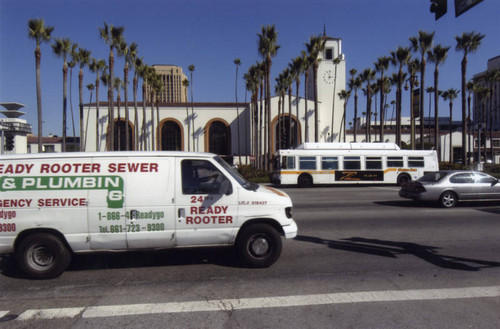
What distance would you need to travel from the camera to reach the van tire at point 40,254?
5.38m

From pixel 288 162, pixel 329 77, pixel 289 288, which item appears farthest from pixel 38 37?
pixel 329 77

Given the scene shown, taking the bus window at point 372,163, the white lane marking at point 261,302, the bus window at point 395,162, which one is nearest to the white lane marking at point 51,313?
the white lane marking at point 261,302

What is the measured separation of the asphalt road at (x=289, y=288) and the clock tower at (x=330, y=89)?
165 feet

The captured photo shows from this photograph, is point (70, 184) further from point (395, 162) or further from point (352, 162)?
point (395, 162)

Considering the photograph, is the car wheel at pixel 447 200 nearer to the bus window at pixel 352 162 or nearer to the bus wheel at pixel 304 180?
the bus window at pixel 352 162

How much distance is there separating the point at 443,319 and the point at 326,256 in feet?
8.82

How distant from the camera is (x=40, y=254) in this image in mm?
5484

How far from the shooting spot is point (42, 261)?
18.0 ft

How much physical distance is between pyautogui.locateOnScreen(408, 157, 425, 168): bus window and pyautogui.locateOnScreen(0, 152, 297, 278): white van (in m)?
20.8

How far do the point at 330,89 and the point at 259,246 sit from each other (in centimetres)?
5515

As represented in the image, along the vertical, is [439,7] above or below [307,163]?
above

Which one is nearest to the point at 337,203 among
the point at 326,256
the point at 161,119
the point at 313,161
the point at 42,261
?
the point at 326,256

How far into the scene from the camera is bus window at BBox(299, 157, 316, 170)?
23.4m

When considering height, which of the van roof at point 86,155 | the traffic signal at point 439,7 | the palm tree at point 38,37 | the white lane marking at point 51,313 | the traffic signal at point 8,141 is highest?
the palm tree at point 38,37
